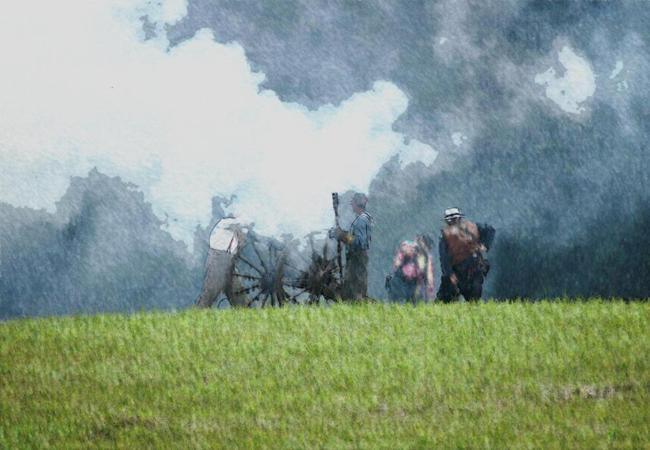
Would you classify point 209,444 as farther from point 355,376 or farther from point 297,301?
point 297,301

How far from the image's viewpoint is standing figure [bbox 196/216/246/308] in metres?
17.5

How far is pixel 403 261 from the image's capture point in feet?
54.0

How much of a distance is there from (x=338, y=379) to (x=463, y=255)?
19.8ft

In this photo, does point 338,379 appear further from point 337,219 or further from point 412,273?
point 337,219

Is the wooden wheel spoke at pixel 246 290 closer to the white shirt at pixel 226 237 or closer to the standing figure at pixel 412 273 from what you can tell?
the white shirt at pixel 226 237

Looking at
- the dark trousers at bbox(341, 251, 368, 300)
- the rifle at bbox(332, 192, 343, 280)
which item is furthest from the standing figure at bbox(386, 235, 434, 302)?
the rifle at bbox(332, 192, 343, 280)

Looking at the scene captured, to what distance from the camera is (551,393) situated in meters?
8.76

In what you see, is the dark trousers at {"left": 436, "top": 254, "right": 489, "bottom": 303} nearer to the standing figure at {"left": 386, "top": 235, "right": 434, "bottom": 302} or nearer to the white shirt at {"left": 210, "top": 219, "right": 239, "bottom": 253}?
the standing figure at {"left": 386, "top": 235, "right": 434, "bottom": 302}

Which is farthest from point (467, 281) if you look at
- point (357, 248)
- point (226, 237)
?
point (226, 237)

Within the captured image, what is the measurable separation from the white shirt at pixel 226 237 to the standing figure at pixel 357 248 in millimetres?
1660

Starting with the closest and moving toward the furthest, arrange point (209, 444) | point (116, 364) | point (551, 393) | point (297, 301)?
point (209, 444) → point (551, 393) → point (116, 364) → point (297, 301)

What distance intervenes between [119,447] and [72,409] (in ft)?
4.71

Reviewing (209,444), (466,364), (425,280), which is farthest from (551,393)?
(425,280)

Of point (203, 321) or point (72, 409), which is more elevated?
point (203, 321)
